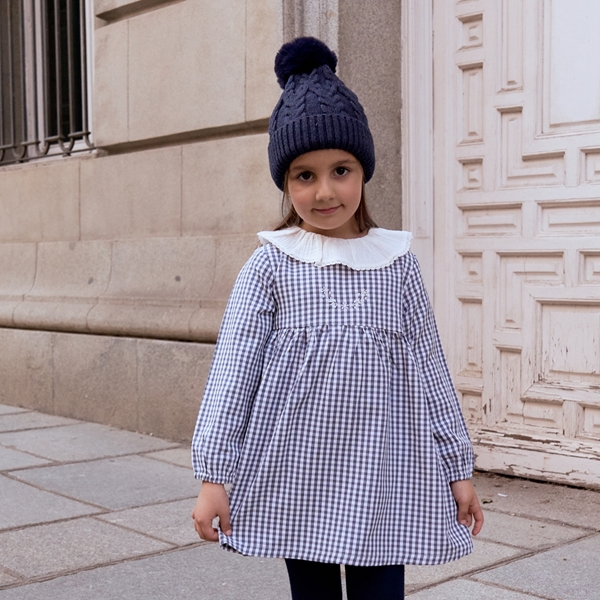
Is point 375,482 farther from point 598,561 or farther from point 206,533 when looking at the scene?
point 598,561

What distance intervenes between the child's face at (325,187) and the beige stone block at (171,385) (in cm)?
325

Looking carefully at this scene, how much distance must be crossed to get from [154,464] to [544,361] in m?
2.07

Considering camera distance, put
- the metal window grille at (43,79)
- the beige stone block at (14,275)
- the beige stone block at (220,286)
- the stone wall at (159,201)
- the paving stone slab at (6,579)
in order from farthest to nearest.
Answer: the beige stone block at (14,275) → the metal window grille at (43,79) → the beige stone block at (220,286) → the stone wall at (159,201) → the paving stone slab at (6,579)

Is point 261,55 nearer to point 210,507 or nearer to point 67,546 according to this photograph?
point 67,546

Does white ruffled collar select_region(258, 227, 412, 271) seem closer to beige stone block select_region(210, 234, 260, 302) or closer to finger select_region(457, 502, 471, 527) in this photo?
finger select_region(457, 502, 471, 527)

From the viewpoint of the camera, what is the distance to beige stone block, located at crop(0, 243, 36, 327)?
6887mm

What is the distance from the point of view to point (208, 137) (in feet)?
18.1

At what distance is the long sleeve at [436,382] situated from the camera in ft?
6.86

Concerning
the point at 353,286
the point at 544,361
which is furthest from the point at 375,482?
the point at 544,361

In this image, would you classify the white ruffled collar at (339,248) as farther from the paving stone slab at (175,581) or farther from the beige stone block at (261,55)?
the beige stone block at (261,55)

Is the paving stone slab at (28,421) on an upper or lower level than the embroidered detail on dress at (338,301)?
lower

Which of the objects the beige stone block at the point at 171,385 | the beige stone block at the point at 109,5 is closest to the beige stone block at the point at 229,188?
the beige stone block at the point at 171,385

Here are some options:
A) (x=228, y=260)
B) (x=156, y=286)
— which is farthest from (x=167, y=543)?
(x=156, y=286)

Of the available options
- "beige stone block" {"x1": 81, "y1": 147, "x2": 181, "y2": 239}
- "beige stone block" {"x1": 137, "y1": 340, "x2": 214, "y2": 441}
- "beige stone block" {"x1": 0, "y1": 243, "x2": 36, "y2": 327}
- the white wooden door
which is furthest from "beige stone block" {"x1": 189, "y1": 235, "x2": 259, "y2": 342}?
"beige stone block" {"x1": 0, "y1": 243, "x2": 36, "y2": 327}
